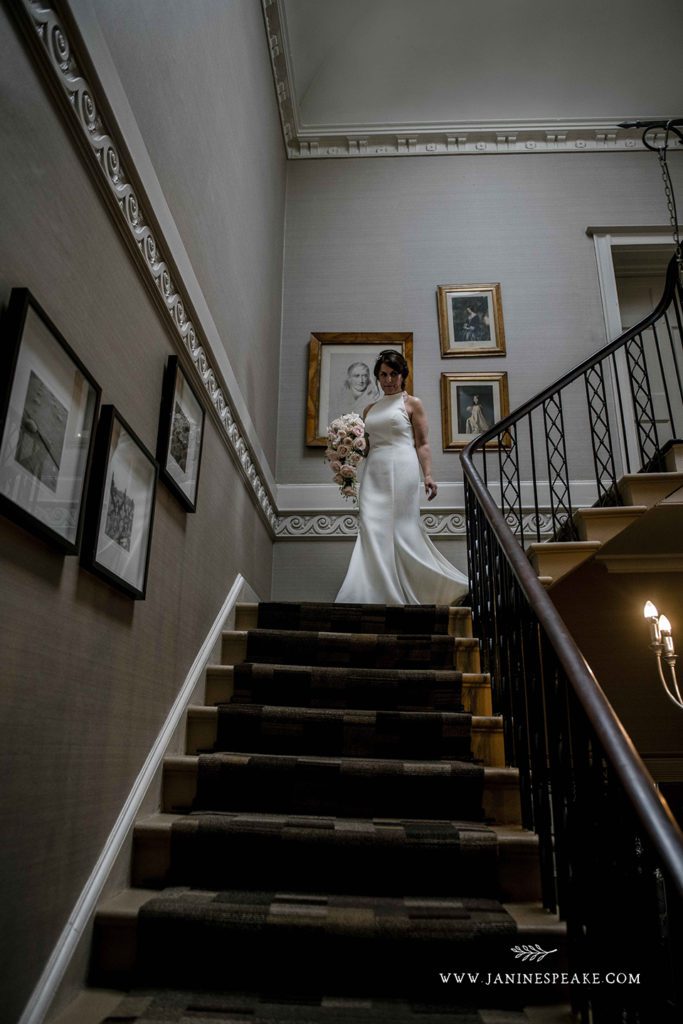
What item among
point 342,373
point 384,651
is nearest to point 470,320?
point 342,373

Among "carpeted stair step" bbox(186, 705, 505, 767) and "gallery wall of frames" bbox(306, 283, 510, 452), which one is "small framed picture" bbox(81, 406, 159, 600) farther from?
"gallery wall of frames" bbox(306, 283, 510, 452)

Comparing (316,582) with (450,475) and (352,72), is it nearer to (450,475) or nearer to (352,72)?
(450,475)

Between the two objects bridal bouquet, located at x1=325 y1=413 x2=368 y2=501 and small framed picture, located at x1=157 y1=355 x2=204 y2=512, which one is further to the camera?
bridal bouquet, located at x1=325 y1=413 x2=368 y2=501

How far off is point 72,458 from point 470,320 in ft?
14.5

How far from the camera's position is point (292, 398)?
220 inches

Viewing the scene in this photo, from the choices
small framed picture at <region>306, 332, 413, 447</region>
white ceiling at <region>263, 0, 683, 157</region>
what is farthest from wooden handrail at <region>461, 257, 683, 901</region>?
white ceiling at <region>263, 0, 683, 157</region>

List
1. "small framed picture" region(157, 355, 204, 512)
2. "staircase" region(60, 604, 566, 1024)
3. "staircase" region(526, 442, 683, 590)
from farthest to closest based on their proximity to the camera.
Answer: "staircase" region(526, 442, 683, 590) < "small framed picture" region(157, 355, 204, 512) < "staircase" region(60, 604, 566, 1024)

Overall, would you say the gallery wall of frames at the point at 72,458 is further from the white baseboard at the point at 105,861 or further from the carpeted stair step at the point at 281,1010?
the carpeted stair step at the point at 281,1010

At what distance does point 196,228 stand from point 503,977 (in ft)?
9.15

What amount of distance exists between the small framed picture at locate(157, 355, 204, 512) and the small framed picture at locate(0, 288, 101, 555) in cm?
60

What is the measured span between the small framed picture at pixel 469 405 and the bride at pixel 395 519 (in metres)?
0.92

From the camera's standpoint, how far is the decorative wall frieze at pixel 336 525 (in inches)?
204

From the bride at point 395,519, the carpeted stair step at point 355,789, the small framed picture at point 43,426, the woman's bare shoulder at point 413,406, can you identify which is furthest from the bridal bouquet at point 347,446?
the small framed picture at point 43,426

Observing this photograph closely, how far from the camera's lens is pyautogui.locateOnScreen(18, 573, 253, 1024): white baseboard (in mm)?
1609
